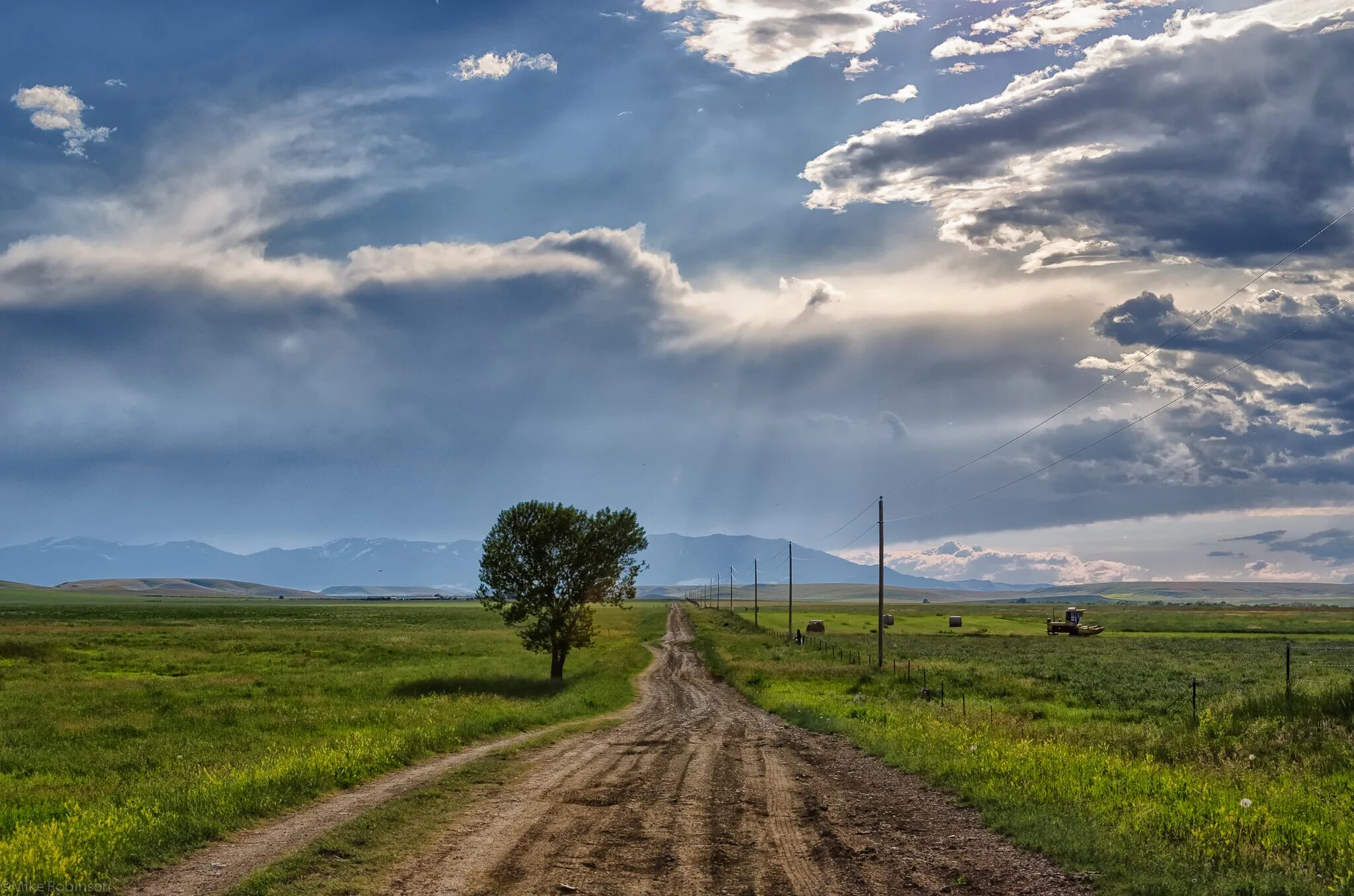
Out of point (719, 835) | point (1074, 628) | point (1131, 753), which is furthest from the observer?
point (1074, 628)

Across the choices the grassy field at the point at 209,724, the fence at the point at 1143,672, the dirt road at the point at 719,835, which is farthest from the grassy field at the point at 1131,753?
the grassy field at the point at 209,724

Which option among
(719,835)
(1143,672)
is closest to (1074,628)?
(1143,672)

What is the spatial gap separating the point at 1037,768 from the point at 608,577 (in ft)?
134

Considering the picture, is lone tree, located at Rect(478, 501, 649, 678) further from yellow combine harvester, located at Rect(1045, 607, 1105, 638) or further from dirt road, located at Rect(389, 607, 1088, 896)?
yellow combine harvester, located at Rect(1045, 607, 1105, 638)

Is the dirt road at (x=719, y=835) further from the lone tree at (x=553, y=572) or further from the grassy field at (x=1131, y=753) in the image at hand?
the lone tree at (x=553, y=572)

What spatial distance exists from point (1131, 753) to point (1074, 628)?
113599 mm

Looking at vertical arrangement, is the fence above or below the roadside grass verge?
below

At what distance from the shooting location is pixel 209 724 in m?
36.6

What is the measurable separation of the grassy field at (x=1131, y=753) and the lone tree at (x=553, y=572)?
10890 millimetres

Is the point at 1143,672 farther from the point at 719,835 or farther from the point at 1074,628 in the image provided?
the point at 1074,628

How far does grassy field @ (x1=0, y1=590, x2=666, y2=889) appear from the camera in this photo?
1630 cm

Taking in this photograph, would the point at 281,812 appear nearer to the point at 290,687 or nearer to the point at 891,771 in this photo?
the point at 891,771

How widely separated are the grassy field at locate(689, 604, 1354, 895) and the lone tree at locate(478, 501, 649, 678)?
10.9 metres

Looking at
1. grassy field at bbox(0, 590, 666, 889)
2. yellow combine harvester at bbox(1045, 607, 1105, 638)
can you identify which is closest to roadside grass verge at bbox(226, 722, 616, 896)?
grassy field at bbox(0, 590, 666, 889)
